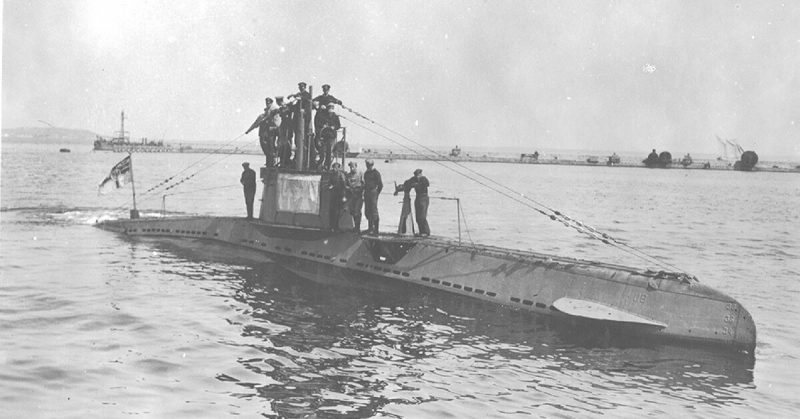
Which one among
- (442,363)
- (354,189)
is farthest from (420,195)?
(442,363)

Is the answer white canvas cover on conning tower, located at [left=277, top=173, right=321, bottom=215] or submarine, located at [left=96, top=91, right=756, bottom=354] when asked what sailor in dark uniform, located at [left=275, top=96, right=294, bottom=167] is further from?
white canvas cover on conning tower, located at [left=277, top=173, right=321, bottom=215]

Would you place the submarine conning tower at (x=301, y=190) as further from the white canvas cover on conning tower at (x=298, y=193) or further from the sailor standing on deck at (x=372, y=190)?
the sailor standing on deck at (x=372, y=190)

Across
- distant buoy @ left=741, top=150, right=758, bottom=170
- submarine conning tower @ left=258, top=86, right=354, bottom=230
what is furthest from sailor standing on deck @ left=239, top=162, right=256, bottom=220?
distant buoy @ left=741, top=150, right=758, bottom=170

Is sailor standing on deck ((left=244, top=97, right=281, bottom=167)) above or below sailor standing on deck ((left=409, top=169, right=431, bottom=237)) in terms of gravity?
above

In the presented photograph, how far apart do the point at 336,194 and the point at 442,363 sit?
26.4 feet

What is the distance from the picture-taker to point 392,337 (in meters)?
13.8

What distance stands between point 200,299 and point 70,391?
6.34 meters

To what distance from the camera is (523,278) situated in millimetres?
15828

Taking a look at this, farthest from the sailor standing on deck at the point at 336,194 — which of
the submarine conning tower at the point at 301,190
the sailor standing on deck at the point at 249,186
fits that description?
the sailor standing on deck at the point at 249,186

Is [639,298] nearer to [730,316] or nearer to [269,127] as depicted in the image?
[730,316]

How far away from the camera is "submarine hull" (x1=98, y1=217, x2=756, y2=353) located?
530 inches

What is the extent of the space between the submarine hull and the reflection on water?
1.15ft

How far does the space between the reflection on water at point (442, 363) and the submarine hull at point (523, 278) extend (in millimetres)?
351

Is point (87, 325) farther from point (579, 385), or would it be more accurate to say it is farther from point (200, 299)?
point (579, 385)
